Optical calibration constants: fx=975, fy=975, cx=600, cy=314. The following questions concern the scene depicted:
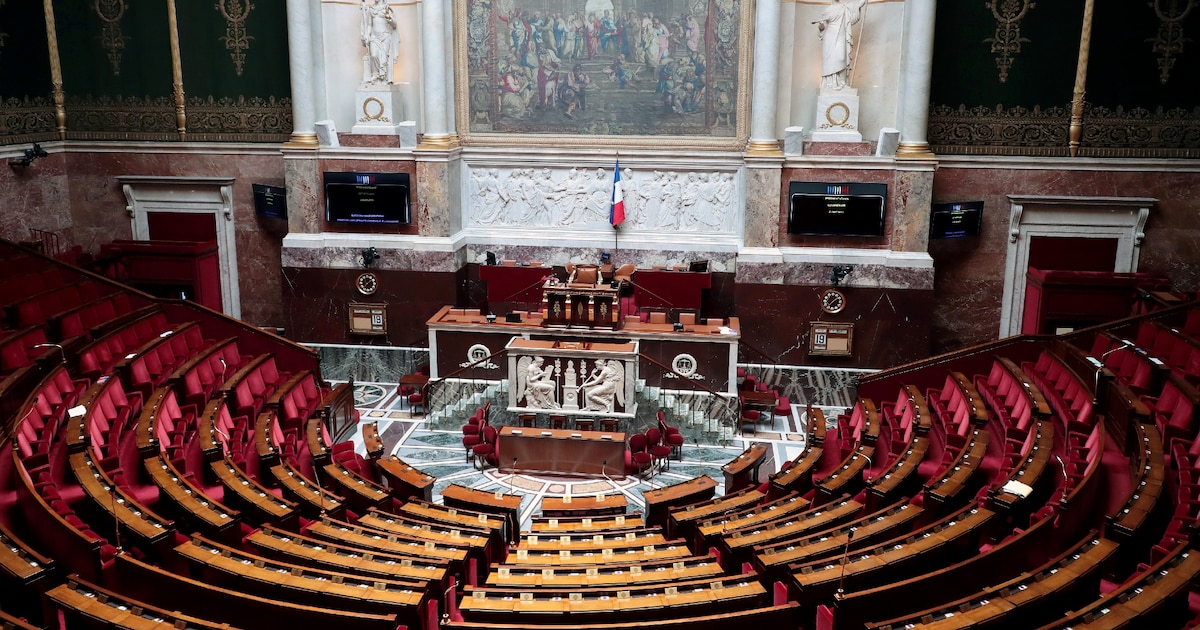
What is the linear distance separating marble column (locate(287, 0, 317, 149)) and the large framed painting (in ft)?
8.23

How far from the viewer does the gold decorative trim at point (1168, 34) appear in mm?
14844

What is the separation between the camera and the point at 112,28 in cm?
1744

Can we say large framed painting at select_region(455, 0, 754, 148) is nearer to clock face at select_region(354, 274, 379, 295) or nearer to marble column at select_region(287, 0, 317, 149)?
marble column at select_region(287, 0, 317, 149)

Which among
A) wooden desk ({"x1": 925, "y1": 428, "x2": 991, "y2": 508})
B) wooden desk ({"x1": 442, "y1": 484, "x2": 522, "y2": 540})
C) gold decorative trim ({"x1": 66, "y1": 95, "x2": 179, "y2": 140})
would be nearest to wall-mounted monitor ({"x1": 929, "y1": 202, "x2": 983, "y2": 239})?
wooden desk ({"x1": 925, "y1": 428, "x2": 991, "y2": 508})

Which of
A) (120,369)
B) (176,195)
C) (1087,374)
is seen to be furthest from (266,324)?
(1087,374)

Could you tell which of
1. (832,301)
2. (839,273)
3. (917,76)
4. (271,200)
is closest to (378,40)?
(271,200)

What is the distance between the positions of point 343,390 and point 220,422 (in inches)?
105

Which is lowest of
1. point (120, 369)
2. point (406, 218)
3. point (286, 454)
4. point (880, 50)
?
point (286, 454)

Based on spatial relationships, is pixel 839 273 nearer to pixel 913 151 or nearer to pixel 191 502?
pixel 913 151

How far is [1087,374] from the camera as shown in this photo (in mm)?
11273

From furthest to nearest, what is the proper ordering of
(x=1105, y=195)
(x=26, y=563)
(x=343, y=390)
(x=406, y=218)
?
(x=406, y=218)
(x=1105, y=195)
(x=343, y=390)
(x=26, y=563)

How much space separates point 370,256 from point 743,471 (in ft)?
26.3

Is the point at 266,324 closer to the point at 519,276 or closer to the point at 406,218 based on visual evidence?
the point at 406,218

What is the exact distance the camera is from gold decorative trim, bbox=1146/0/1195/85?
584 inches
